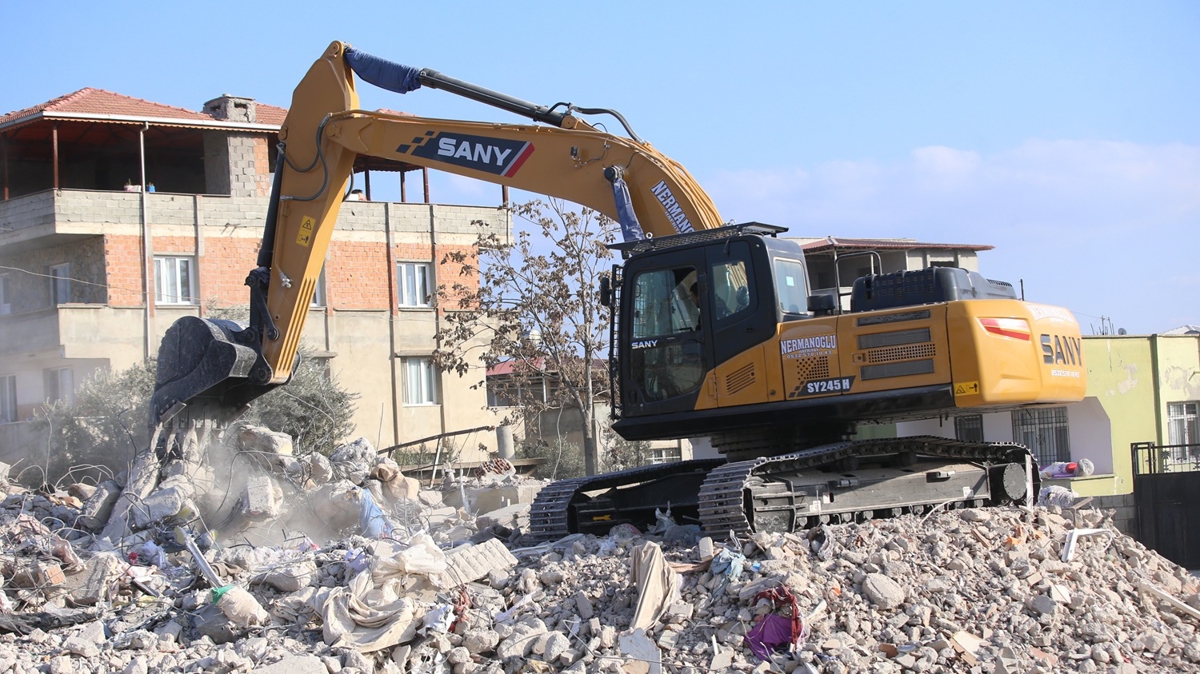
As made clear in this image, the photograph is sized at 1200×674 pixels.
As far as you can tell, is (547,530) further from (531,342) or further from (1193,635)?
(531,342)

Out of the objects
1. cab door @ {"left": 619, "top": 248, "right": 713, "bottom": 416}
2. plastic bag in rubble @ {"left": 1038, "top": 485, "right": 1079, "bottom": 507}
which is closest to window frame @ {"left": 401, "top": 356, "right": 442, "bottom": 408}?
plastic bag in rubble @ {"left": 1038, "top": 485, "right": 1079, "bottom": 507}

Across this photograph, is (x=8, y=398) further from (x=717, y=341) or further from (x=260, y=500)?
(x=717, y=341)

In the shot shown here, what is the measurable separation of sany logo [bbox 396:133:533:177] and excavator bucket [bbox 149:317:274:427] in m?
2.71

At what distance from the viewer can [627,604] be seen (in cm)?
848

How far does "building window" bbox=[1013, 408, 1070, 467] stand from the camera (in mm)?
27734

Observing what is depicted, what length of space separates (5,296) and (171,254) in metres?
4.45

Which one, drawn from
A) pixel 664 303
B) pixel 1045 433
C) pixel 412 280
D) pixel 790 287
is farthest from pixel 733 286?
pixel 412 280

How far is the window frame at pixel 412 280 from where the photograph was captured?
31.5 m

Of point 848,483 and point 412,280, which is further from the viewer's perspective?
point 412,280

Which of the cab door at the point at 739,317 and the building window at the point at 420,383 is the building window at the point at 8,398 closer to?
the building window at the point at 420,383

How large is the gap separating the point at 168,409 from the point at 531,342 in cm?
1277

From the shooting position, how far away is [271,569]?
9500 mm

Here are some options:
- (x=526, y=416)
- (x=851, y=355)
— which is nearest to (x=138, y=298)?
(x=526, y=416)

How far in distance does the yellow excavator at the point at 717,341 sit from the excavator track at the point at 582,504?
2cm
